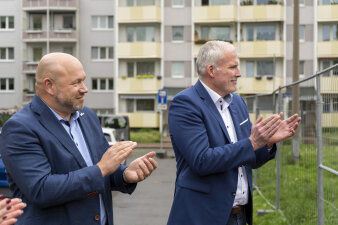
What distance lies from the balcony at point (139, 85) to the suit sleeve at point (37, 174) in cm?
4663

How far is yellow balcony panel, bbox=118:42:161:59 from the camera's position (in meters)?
49.8

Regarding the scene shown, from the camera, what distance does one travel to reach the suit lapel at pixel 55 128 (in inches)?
129

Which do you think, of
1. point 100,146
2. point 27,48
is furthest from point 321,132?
point 27,48

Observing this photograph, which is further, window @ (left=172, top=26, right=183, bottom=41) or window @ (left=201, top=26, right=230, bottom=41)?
window @ (left=172, top=26, right=183, bottom=41)

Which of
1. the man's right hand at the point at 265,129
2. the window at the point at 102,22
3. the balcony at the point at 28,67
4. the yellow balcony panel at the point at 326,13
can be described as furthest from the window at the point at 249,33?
the man's right hand at the point at 265,129

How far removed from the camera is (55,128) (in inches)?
130

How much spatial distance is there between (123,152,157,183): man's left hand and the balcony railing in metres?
51.6

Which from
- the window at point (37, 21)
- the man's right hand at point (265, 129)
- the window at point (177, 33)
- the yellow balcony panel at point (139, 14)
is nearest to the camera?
the man's right hand at point (265, 129)

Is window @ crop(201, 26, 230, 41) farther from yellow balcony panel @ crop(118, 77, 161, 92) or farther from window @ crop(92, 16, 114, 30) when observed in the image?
window @ crop(92, 16, 114, 30)

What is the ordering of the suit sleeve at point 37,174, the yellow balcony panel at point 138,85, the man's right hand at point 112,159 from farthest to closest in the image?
the yellow balcony panel at point 138,85
the man's right hand at point 112,159
the suit sleeve at point 37,174

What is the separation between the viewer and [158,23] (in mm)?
50875

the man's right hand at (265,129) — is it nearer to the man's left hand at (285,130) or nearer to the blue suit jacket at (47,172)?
the man's left hand at (285,130)

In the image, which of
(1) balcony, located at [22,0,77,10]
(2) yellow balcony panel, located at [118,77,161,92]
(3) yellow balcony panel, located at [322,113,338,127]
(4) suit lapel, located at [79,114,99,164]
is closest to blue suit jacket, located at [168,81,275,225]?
(4) suit lapel, located at [79,114,99,164]

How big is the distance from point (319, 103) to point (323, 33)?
4516 centimetres
